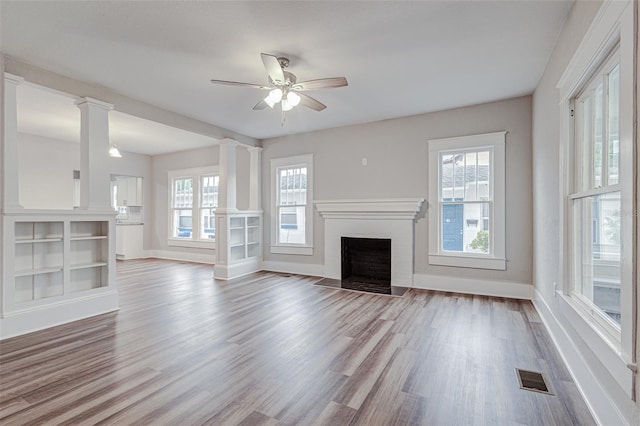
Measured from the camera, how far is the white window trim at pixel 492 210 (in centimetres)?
430

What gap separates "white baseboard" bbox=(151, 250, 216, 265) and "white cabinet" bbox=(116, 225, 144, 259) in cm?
30

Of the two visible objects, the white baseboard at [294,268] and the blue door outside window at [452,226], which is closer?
the blue door outside window at [452,226]

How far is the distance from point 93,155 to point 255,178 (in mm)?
3104

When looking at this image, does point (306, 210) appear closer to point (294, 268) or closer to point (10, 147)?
point (294, 268)

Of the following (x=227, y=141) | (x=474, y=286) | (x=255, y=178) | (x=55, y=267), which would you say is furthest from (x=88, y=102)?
(x=474, y=286)

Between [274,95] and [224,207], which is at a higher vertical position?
[274,95]

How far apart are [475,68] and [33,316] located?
17.7 feet

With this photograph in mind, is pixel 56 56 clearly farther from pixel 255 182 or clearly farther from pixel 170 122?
pixel 255 182

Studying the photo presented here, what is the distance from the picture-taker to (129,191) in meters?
8.36

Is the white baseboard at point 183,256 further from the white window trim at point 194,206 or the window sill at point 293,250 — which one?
the window sill at point 293,250

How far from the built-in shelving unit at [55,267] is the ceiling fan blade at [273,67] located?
2688 mm

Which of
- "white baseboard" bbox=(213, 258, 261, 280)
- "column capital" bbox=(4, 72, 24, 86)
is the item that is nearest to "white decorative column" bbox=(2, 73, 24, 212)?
"column capital" bbox=(4, 72, 24, 86)

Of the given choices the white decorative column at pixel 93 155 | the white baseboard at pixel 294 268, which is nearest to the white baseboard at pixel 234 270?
the white baseboard at pixel 294 268

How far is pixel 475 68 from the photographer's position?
335cm
